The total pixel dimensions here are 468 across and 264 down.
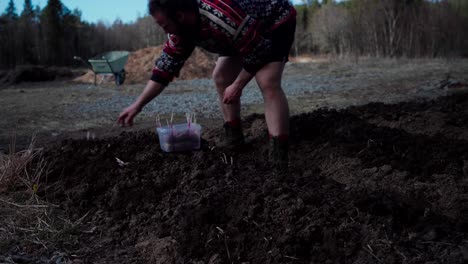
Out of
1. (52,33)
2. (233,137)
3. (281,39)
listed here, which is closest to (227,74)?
(233,137)

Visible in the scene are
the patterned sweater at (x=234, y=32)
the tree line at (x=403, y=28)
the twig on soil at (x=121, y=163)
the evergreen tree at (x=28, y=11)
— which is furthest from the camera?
the evergreen tree at (x=28, y=11)

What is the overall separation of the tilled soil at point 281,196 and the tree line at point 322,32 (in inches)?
539

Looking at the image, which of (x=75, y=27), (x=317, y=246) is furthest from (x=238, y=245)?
(x=75, y=27)

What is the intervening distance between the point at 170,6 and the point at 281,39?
2.39ft

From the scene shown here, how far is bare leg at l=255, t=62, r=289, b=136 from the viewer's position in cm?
297

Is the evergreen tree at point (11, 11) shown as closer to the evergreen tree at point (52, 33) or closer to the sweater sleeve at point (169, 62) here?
the evergreen tree at point (52, 33)

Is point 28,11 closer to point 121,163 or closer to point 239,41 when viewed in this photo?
point 121,163

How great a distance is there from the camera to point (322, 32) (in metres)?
22.0

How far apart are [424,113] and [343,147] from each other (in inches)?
44.0

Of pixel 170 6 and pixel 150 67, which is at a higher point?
pixel 150 67

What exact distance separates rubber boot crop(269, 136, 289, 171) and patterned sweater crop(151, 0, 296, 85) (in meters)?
0.49

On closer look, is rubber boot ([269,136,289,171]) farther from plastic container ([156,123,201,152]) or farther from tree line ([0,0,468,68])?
tree line ([0,0,468,68])

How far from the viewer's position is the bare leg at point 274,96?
2.97 m

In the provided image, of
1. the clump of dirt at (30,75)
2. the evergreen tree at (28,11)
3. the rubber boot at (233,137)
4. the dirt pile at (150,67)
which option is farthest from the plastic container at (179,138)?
the evergreen tree at (28,11)
